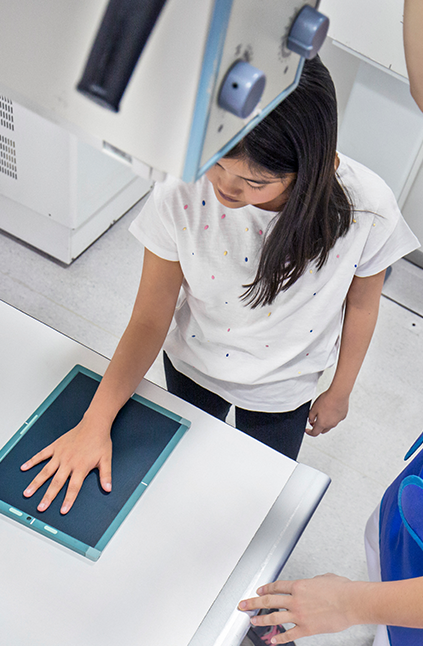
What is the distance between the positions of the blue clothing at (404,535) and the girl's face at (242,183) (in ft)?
1.50

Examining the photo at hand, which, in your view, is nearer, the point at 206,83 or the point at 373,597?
the point at 206,83

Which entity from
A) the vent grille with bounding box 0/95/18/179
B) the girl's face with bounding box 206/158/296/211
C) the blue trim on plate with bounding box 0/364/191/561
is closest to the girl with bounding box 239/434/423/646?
the blue trim on plate with bounding box 0/364/191/561

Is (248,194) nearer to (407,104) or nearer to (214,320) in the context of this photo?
(214,320)

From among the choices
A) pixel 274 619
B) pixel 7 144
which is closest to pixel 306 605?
pixel 274 619

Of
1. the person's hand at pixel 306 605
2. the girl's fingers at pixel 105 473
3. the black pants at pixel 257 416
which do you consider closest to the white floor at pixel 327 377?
the black pants at pixel 257 416

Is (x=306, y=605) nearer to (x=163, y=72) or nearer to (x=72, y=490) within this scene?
(x=72, y=490)

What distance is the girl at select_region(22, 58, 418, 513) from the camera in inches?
30.9

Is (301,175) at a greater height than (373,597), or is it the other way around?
(301,175)

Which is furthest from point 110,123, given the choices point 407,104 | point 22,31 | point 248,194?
point 407,104

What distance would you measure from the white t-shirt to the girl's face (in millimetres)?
90

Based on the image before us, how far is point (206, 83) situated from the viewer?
0.36 metres

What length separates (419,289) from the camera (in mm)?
2322

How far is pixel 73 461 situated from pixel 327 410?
50cm

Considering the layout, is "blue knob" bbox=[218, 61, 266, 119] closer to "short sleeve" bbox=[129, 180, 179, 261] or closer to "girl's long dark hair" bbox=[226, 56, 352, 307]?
"girl's long dark hair" bbox=[226, 56, 352, 307]
